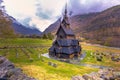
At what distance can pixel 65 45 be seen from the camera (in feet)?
285

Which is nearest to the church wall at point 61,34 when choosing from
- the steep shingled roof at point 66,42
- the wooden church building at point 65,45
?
the wooden church building at point 65,45

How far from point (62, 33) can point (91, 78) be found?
144 ft

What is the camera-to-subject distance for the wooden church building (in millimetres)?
85312

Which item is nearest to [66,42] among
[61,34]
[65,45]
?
[65,45]

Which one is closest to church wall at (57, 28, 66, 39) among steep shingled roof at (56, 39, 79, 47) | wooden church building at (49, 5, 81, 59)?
wooden church building at (49, 5, 81, 59)

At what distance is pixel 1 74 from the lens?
3941cm

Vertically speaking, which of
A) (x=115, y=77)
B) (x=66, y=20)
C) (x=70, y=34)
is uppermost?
(x=66, y=20)

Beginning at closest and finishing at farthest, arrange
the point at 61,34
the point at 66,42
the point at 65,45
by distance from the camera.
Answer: the point at 65,45, the point at 66,42, the point at 61,34

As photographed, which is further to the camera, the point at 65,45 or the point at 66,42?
the point at 66,42

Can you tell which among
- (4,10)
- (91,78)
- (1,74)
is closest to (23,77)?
(1,74)

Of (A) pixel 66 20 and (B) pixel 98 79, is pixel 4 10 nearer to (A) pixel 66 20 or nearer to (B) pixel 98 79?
(A) pixel 66 20

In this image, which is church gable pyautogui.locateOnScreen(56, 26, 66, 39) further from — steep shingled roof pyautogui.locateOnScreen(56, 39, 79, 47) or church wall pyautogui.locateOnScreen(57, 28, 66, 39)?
steep shingled roof pyautogui.locateOnScreen(56, 39, 79, 47)

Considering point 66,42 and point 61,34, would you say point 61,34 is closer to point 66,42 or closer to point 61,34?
point 61,34

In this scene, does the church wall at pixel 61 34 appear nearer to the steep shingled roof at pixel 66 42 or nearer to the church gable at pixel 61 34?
the church gable at pixel 61 34
